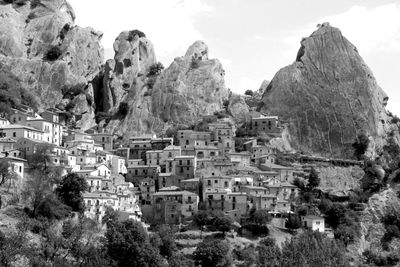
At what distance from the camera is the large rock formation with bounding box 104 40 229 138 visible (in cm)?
11369

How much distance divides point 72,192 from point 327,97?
161 feet

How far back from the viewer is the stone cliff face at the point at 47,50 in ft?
389

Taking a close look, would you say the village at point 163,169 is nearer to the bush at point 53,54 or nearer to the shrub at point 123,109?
the shrub at point 123,109

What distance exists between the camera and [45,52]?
12631cm

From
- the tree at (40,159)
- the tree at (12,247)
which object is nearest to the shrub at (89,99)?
the tree at (40,159)

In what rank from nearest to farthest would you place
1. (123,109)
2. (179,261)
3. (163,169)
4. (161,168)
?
(179,261) → (163,169) → (161,168) → (123,109)

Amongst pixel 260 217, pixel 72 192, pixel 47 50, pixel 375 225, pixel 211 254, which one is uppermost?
pixel 47 50

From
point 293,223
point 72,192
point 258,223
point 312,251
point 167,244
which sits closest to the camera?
point 312,251

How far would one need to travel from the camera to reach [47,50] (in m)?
126

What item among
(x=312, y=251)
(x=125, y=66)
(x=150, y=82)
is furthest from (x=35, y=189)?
(x=125, y=66)

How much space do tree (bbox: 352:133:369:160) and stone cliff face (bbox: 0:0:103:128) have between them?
36149 millimetres

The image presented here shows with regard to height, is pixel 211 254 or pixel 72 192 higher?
pixel 72 192

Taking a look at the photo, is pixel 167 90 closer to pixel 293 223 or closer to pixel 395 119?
pixel 395 119

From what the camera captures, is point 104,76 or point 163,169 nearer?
point 163,169
